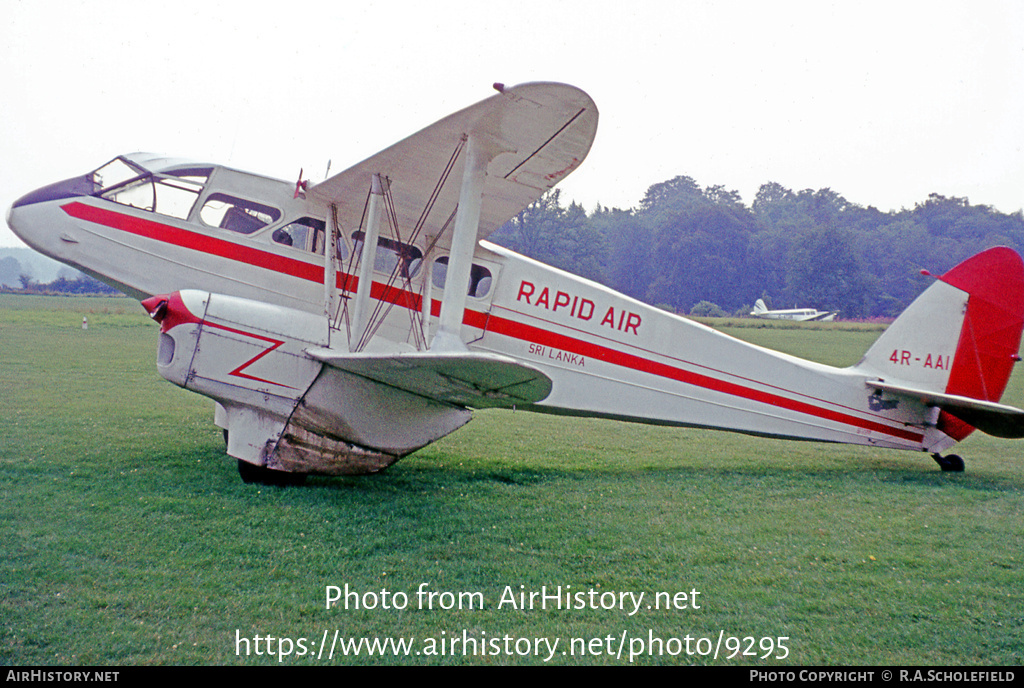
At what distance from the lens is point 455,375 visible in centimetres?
490

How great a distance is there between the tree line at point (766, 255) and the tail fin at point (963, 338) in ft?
106

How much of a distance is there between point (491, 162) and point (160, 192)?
3.08 m

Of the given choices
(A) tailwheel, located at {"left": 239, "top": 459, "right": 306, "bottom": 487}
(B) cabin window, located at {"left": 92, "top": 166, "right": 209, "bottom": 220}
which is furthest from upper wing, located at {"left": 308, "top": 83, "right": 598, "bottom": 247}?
(A) tailwheel, located at {"left": 239, "top": 459, "right": 306, "bottom": 487}

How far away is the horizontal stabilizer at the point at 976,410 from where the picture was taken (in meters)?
7.07

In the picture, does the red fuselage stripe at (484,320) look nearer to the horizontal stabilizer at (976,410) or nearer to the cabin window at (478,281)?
the cabin window at (478,281)

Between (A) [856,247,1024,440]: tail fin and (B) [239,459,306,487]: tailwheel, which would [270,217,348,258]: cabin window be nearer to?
(B) [239,459,306,487]: tailwheel

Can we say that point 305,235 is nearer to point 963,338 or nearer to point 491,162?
point 491,162

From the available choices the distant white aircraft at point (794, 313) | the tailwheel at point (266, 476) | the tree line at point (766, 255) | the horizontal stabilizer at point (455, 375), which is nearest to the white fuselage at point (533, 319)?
the horizontal stabilizer at point (455, 375)

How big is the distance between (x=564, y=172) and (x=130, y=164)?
4107mm

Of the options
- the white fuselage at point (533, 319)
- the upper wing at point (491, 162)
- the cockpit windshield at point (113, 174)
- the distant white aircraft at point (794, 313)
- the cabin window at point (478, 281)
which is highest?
the distant white aircraft at point (794, 313)

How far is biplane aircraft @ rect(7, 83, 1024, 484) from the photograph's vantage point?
5352 millimetres

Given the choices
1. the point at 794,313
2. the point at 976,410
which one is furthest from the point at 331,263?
the point at 794,313
